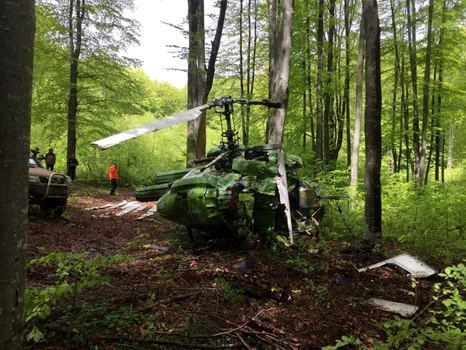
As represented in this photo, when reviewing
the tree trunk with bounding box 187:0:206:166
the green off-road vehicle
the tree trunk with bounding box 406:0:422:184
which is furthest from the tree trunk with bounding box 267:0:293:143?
the tree trunk with bounding box 406:0:422:184

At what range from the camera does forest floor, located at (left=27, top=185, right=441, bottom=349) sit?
2.88m

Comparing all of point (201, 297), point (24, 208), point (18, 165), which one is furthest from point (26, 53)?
point (201, 297)

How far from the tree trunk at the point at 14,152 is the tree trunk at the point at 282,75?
21.5 ft

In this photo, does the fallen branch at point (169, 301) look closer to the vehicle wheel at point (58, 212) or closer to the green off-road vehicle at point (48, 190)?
the green off-road vehicle at point (48, 190)

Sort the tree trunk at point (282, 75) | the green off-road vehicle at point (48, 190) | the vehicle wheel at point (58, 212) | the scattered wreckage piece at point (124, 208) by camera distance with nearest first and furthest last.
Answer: the tree trunk at point (282, 75) < the green off-road vehicle at point (48, 190) < the vehicle wheel at point (58, 212) < the scattered wreckage piece at point (124, 208)

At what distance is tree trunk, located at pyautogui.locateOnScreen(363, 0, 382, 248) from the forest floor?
68 centimetres

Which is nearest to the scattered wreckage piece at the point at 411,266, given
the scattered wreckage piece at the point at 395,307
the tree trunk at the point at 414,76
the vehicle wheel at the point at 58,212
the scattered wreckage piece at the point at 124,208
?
the scattered wreckage piece at the point at 395,307

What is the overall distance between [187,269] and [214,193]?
128 centimetres

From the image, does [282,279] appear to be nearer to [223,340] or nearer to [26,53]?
[223,340]

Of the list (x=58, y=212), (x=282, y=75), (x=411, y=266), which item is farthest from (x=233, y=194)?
(x=58, y=212)

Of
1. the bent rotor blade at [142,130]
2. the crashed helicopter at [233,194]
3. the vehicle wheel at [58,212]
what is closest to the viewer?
the bent rotor blade at [142,130]

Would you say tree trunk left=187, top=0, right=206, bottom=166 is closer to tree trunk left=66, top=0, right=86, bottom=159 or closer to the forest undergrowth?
the forest undergrowth

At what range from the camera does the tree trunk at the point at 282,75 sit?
7895mm

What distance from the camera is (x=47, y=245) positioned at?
645cm
